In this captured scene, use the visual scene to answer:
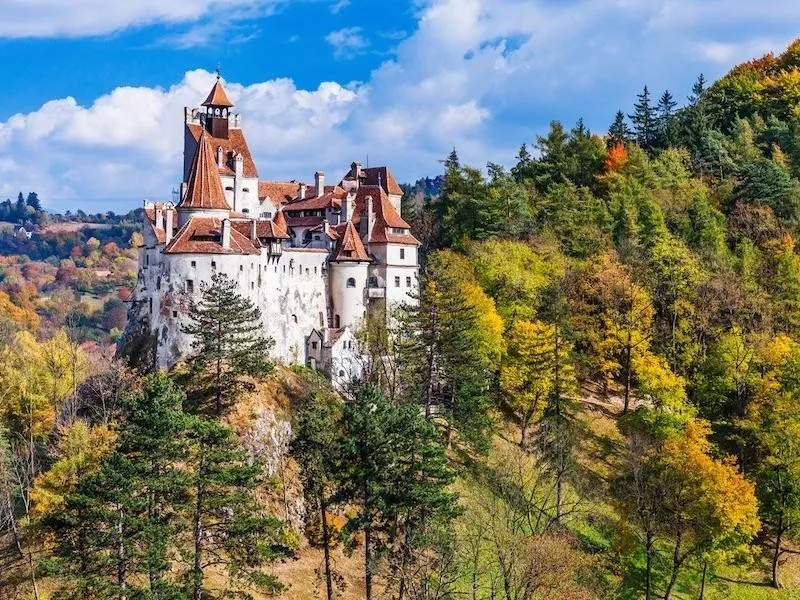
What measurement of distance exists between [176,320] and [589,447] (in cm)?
3096

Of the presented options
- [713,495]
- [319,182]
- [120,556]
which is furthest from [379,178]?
[120,556]

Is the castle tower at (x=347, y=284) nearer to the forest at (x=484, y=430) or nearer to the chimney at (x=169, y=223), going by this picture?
the forest at (x=484, y=430)

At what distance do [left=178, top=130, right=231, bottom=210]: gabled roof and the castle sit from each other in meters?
0.07

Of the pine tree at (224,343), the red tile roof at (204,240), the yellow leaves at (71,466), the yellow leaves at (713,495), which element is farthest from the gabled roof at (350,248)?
the yellow leaves at (713,495)

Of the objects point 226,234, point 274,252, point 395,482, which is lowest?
point 395,482

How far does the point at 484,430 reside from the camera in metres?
64.8

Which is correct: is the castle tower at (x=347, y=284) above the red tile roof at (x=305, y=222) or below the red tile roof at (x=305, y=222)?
below

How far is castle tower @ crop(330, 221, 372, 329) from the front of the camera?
70250mm

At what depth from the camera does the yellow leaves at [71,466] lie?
1927 inches

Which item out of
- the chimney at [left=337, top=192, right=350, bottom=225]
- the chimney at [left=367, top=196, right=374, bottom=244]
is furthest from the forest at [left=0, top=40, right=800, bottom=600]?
the chimney at [left=337, top=192, right=350, bottom=225]

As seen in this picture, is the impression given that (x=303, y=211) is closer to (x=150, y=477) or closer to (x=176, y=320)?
(x=176, y=320)

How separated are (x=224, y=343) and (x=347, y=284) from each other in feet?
48.6

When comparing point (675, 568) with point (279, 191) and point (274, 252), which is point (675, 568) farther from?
point (279, 191)

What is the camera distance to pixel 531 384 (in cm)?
6781
